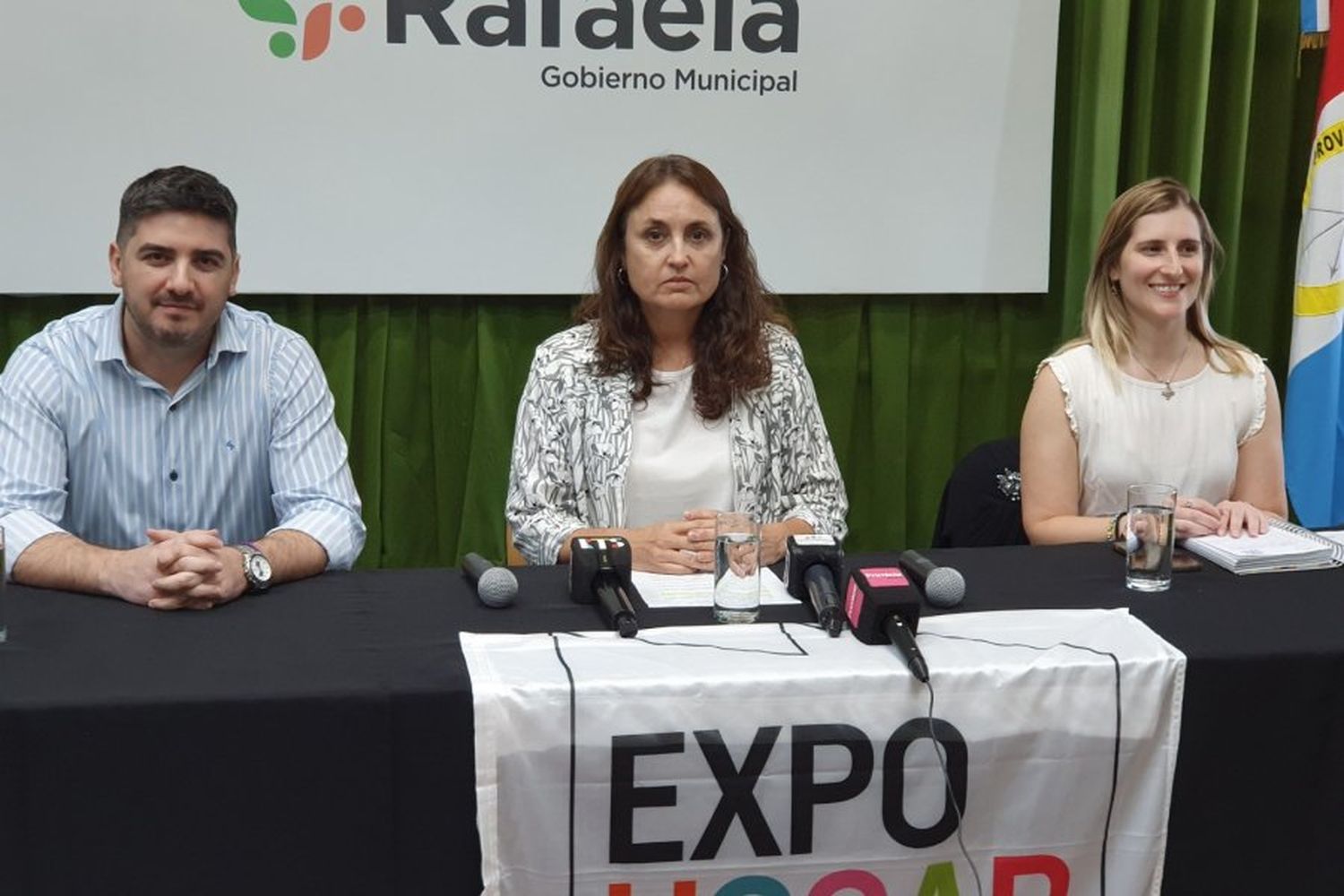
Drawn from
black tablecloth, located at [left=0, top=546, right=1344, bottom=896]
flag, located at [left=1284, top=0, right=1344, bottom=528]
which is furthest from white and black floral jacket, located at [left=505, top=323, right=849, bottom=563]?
flag, located at [left=1284, top=0, right=1344, bottom=528]

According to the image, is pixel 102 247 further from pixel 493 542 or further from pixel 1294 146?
pixel 1294 146

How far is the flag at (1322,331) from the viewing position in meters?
3.63

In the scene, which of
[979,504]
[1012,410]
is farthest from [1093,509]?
[1012,410]

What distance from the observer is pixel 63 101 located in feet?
11.3

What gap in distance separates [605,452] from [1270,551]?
3.63ft

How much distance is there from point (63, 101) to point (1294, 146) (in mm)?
3253

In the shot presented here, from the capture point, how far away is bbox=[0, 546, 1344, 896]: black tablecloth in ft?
5.39

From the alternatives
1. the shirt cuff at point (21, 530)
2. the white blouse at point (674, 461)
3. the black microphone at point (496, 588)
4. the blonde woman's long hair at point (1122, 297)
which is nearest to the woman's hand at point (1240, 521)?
the blonde woman's long hair at point (1122, 297)

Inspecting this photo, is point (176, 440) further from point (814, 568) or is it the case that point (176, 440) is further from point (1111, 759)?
point (1111, 759)

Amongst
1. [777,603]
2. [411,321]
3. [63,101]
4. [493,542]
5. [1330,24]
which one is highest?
[1330,24]

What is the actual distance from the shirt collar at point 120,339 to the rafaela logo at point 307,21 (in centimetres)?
125

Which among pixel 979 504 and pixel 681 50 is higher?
pixel 681 50

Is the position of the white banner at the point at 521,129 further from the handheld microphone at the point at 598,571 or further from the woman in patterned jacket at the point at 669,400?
the handheld microphone at the point at 598,571

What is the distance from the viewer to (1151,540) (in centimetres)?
217
